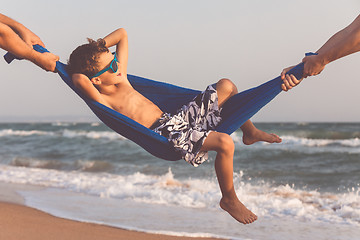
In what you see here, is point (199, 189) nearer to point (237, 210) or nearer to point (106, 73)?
point (237, 210)

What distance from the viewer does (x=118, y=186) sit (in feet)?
22.6

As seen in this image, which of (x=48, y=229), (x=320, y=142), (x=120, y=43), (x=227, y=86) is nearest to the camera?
(x=227, y=86)

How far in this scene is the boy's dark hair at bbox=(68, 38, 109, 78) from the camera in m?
2.48

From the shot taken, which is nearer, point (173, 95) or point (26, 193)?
point (173, 95)

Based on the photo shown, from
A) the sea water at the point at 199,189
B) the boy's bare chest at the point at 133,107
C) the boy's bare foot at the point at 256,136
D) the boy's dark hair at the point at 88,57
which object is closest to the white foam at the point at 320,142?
the sea water at the point at 199,189

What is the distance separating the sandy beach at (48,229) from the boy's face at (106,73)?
195 cm

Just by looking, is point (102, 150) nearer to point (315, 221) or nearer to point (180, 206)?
point (180, 206)

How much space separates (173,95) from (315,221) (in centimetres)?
288

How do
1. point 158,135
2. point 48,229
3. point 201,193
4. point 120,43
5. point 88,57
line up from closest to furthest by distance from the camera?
point 158,135 → point 88,57 → point 120,43 → point 48,229 → point 201,193

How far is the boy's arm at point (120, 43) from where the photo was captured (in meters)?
2.72

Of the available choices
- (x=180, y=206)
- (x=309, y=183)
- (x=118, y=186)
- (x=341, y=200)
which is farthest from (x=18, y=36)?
(x=309, y=183)

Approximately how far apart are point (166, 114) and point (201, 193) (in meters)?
3.74

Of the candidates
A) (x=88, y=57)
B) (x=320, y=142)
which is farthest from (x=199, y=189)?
(x=320, y=142)

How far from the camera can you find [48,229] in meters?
4.24
